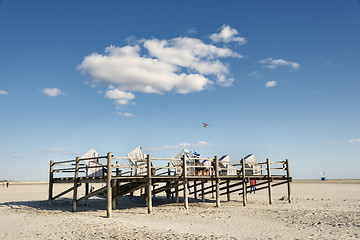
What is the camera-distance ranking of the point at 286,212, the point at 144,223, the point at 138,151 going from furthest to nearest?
the point at 138,151 < the point at 286,212 < the point at 144,223

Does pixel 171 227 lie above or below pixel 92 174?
below

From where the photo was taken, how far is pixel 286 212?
13.7 metres

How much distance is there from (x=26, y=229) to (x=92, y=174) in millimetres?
4660

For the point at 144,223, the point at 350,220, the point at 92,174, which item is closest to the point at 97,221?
the point at 144,223

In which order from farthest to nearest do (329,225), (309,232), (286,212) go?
1. (286,212)
2. (329,225)
3. (309,232)

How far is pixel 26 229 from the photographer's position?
10.9 metres

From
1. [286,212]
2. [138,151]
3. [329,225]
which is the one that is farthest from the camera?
[138,151]

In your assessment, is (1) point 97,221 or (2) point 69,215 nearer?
(1) point 97,221

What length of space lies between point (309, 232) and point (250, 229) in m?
2.01

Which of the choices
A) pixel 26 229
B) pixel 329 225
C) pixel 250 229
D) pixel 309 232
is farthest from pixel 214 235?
pixel 26 229

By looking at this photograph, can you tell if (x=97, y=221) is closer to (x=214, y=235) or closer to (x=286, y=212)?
(x=214, y=235)

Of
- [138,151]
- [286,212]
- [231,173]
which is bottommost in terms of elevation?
[286,212]

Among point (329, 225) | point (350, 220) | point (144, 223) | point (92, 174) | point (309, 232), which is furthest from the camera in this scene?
point (92, 174)

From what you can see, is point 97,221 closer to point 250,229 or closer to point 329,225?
point 250,229
